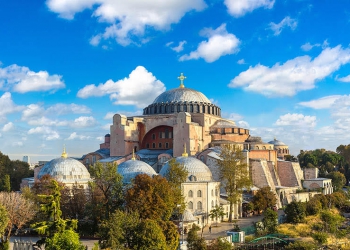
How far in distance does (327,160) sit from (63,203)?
136 ft

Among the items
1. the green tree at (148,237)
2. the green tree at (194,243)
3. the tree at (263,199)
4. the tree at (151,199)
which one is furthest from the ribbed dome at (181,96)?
the green tree at (148,237)

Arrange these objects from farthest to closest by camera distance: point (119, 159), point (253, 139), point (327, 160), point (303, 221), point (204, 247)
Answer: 1. point (327, 160)
2. point (253, 139)
3. point (119, 159)
4. point (303, 221)
5. point (204, 247)

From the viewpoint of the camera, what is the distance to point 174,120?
39.2 metres

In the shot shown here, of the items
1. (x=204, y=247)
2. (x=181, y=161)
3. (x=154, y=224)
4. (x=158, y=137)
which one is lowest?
(x=204, y=247)

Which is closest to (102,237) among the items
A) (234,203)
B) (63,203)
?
(63,203)

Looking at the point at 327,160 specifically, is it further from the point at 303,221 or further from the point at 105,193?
the point at 105,193

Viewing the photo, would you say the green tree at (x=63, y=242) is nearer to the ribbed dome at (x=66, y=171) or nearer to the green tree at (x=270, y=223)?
the green tree at (x=270, y=223)

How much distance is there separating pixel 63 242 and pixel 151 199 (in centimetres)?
657

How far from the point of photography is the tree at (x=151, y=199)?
22.2m

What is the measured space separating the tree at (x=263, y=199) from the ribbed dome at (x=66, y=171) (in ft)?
43.3

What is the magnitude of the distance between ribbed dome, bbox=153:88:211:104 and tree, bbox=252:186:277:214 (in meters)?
14.0

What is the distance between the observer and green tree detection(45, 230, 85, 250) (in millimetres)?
16672

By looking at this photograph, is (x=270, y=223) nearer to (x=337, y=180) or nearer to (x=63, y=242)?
(x=63, y=242)

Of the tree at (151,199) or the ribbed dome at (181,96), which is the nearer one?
the tree at (151,199)
